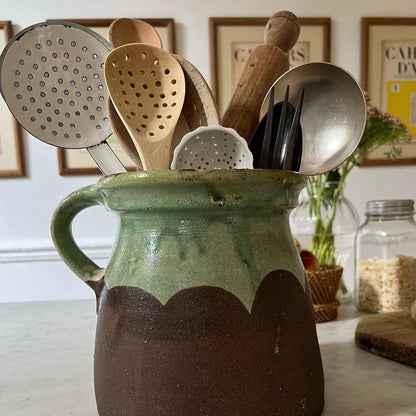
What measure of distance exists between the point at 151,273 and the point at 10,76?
183mm

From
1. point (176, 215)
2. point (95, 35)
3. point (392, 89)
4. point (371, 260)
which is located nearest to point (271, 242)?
point (176, 215)

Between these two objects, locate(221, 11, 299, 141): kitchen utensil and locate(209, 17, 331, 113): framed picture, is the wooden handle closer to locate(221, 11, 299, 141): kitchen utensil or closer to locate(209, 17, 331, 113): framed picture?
locate(221, 11, 299, 141): kitchen utensil

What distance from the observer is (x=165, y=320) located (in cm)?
23

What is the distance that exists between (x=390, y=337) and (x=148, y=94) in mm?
335

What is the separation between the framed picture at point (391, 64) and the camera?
0.98 meters

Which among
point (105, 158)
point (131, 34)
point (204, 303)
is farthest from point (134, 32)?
point (204, 303)

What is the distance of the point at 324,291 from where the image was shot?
542 millimetres

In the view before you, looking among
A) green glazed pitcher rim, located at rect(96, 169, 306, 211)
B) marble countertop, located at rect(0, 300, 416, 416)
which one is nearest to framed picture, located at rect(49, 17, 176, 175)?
marble countertop, located at rect(0, 300, 416, 416)

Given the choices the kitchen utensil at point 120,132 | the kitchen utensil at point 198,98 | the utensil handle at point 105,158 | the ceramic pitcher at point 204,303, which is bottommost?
the ceramic pitcher at point 204,303

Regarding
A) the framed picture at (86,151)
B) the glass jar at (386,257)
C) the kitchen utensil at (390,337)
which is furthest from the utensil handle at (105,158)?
the framed picture at (86,151)

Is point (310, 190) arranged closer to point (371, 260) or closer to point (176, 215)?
point (371, 260)

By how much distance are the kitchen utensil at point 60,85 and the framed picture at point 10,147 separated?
2.47ft

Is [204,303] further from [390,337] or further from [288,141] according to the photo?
[390,337]

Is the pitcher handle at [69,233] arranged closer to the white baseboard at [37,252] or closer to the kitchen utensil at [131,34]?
the kitchen utensil at [131,34]
